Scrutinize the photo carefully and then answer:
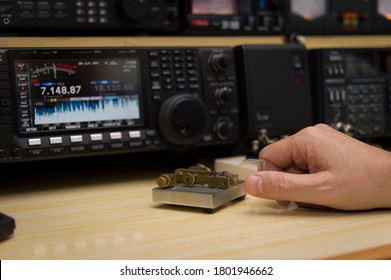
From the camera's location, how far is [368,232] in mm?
683

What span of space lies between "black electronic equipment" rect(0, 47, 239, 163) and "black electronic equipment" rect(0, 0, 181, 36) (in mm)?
84

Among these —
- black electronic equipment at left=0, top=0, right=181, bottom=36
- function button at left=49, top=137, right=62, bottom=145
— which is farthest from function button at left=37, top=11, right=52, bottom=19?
function button at left=49, top=137, right=62, bottom=145

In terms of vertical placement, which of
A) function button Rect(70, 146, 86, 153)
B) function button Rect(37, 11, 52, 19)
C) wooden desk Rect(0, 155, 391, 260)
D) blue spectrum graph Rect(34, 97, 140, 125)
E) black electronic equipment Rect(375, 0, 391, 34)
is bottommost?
wooden desk Rect(0, 155, 391, 260)

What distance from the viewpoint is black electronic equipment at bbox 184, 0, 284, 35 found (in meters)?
1.16

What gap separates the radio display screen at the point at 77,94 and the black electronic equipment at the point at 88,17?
3.9 inches

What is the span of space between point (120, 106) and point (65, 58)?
129mm

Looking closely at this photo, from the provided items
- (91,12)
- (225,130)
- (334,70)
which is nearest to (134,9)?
(91,12)

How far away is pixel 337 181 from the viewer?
754 mm

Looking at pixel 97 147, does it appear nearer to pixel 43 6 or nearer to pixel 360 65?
pixel 43 6

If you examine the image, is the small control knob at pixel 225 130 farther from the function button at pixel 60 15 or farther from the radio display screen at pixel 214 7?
the function button at pixel 60 15

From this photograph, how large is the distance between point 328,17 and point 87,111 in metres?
0.66

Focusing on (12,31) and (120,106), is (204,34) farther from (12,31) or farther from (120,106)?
(12,31)

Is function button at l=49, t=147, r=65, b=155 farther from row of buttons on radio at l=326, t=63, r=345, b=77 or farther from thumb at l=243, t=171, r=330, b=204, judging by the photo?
row of buttons on radio at l=326, t=63, r=345, b=77
